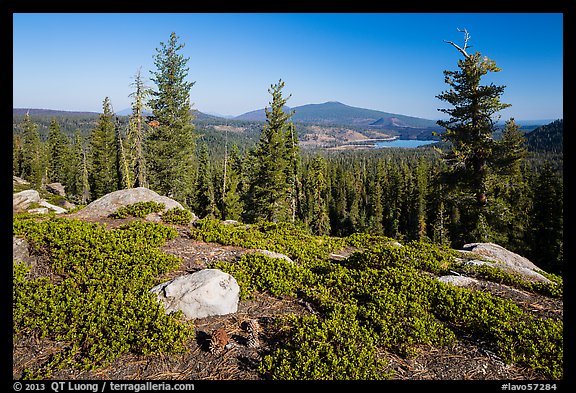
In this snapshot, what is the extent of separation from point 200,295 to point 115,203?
8.05m

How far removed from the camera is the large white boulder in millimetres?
5211

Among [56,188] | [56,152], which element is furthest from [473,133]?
[56,188]

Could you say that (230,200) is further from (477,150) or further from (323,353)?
(323,353)

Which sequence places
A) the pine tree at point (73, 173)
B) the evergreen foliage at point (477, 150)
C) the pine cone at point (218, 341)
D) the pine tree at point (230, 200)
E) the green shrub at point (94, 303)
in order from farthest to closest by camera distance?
the pine tree at point (73, 173)
the pine tree at point (230, 200)
the evergreen foliage at point (477, 150)
the pine cone at point (218, 341)
the green shrub at point (94, 303)

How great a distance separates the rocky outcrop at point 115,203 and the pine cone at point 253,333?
24.9 ft

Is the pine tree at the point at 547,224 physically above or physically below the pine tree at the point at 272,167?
below

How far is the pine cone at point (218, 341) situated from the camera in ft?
14.2

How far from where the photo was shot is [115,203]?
11422 mm

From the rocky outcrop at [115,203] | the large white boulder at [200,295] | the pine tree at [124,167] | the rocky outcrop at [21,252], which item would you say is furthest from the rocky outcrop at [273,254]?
the pine tree at [124,167]

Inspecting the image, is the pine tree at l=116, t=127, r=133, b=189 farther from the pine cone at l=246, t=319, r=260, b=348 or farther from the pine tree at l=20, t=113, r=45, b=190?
the pine tree at l=20, t=113, r=45, b=190

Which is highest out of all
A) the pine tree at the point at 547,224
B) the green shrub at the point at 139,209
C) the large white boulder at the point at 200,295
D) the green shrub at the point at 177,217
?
the green shrub at the point at 139,209

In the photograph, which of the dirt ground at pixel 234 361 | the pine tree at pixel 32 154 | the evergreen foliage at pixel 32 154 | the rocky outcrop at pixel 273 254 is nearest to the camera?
the dirt ground at pixel 234 361

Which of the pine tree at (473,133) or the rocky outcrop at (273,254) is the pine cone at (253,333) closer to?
the rocky outcrop at (273,254)

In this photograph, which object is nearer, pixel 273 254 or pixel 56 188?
pixel 273 254
